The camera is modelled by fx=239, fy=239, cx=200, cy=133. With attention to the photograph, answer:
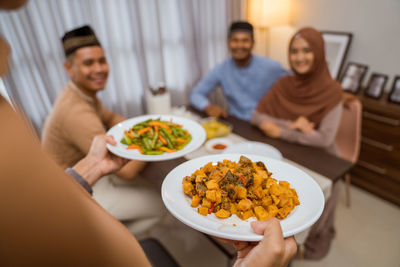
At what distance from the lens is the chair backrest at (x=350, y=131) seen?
1870 millimetres

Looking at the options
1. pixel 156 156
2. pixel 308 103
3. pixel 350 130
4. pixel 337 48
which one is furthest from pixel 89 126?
pixel 337 48

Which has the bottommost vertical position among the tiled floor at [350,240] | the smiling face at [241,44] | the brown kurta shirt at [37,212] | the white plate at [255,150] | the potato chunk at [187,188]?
the tiled floor at [350,240]

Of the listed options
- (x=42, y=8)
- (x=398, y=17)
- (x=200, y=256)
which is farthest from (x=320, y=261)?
(x=42, y=8)

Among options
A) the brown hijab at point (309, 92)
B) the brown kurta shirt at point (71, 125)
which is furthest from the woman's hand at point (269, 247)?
the brown hijab at point (309, 92)

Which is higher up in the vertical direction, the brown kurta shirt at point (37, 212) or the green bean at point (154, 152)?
the brown kurta shirt at point (37, 212)

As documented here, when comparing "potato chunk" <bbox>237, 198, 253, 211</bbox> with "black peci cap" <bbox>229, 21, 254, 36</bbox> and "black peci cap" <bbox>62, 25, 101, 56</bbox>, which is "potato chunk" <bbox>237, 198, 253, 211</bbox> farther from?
"black peci cap" <bbox>229, 21, 254, 36</bbox>

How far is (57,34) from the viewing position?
2293 mm

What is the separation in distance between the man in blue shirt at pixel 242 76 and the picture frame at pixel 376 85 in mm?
867

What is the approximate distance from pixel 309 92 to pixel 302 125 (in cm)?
27

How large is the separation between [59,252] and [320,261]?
206cm

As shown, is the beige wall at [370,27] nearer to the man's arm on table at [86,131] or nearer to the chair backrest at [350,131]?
the chair backrest at [350,131]

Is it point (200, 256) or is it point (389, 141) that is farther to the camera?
point (389, 141)

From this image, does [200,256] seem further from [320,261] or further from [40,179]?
[40,179]

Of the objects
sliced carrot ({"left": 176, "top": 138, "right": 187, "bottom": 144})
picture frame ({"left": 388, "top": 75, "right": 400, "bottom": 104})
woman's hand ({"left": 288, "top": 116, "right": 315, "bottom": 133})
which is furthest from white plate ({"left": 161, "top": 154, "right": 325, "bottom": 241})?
picture frame ({"left": 388, "top": 75, "right": 400, "bottom": 104})
